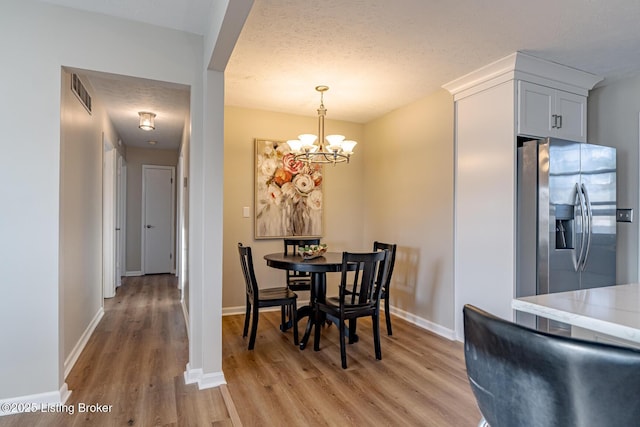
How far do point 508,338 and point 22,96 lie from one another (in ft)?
8.80

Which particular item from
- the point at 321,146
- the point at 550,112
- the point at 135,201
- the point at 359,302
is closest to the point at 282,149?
the point at 321,146

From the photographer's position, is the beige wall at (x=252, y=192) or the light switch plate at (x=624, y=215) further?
the beige wall at (x=252, y=192)

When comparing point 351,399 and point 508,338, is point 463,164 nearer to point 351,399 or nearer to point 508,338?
point 351,399

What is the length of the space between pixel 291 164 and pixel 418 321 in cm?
237

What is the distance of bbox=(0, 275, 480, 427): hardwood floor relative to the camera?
1973mm

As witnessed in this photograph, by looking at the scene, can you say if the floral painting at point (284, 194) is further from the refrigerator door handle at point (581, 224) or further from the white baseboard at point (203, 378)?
the refrigerator door handle at point (581, 224)

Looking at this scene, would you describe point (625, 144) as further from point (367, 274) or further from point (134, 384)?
point (134, 384)

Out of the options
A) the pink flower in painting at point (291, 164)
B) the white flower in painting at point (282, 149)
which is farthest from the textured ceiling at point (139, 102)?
the pink flower in painting at point (291, 164)

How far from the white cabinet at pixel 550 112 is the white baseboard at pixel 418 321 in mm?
1949

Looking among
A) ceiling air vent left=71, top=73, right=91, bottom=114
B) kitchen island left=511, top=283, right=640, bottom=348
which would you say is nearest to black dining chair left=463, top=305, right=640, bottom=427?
kitchen island left=511, top=283, right=640, bottom=348

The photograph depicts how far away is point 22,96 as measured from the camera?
6.63ft

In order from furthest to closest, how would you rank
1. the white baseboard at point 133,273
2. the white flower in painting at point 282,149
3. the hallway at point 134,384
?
1. the white baseboard at point 133,273
2. the white flower in painting at point 282,149
3. the hallway at point 134,384

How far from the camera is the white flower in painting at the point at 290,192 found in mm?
4301

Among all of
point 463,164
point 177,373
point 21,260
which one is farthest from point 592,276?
point 21,260
